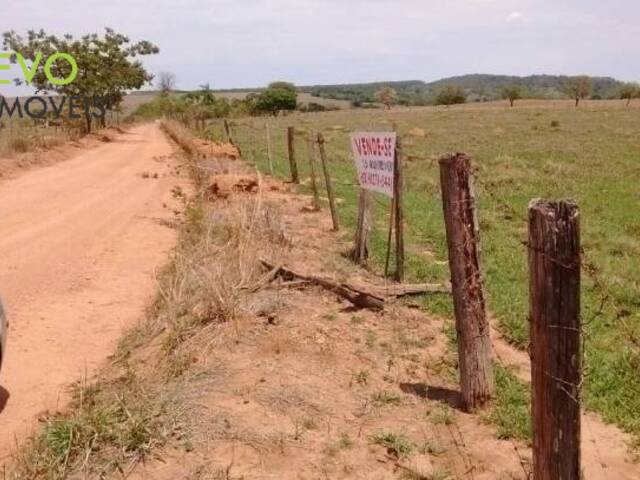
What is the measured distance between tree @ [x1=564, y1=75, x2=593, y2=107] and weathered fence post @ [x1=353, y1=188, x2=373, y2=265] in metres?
68.7

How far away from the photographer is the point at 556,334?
2729 millimetres

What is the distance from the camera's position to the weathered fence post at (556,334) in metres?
2.64

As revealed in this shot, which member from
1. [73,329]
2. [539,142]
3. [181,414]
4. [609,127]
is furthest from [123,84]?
[181,414]

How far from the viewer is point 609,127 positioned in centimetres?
3197

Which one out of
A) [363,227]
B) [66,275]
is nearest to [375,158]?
[363,227]

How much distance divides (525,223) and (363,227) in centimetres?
394

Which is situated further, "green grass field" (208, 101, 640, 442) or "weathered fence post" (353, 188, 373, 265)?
"weathered fence post" (353, 188, 373, 265)

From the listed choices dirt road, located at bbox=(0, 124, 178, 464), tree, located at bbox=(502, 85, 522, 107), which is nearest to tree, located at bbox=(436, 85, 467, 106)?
tree, located at bbox=(502, 85, 522, 107)

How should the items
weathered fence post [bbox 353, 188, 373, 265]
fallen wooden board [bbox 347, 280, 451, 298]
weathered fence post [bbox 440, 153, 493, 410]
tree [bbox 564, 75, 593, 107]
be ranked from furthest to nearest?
tree [bbox 564, 75, 593, 107] < weathered fence post [bbox 353, 188, 373, 265] < fallen wooden board [bbox 347, 280, 451, 298] < weathered fence post [bbox 440, 153, 493, 410]

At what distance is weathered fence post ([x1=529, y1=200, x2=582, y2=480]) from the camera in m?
2.64

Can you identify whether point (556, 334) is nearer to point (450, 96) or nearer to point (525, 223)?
point (525, 223)
